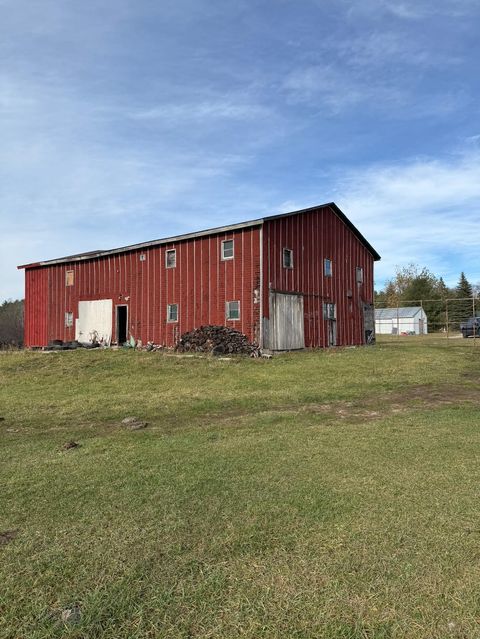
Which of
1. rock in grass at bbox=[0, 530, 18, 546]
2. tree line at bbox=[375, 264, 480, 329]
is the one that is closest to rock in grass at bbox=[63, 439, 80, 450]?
rock in grass at bbox=[0, 530, 18, 546]

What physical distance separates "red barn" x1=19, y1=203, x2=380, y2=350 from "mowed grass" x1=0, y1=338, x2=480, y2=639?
41.1 ft

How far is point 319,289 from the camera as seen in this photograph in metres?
24.5

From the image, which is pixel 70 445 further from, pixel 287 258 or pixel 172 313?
pixel 172 313

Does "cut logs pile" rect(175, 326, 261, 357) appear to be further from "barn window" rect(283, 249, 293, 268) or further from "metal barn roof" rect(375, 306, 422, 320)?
"metal barn roof" rect(375, 306, 422, 320)

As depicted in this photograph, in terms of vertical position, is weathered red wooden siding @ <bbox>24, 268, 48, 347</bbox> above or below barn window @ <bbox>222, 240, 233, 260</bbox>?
below

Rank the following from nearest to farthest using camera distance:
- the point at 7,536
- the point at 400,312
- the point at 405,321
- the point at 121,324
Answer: the point at 7,536 < the point at 121,324 < the point at 405,321 < the point at 400,312

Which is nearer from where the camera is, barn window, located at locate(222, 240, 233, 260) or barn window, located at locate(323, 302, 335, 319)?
barn window, located at locate(222, 240, 233, 260)

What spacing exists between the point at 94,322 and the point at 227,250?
9.89 metres

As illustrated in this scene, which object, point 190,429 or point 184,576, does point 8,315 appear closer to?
point 190,429

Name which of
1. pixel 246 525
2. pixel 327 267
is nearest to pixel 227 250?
pixel 327 267

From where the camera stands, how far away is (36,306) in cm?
3064

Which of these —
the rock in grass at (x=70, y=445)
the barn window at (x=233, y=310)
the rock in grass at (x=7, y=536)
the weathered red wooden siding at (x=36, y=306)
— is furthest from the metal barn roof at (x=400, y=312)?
the rock in grass at (x=7, y=536)

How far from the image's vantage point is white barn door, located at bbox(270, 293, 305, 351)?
21.0 m

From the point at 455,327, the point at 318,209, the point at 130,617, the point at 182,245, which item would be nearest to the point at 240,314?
the point at 182,245
